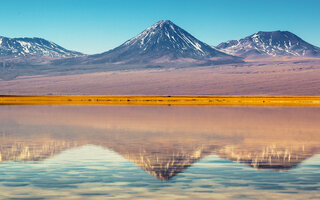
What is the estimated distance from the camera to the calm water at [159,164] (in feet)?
36.2

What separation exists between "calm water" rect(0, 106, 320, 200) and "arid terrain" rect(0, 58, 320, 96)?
11187 cm

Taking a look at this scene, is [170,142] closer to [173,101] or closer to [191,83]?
[173,101]

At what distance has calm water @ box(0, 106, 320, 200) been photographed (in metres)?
11.0

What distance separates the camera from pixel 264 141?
20531 millimetres

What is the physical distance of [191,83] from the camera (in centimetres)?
16425

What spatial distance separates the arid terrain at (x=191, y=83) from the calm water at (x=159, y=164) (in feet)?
367

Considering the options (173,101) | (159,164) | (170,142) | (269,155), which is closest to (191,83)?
(173,101)

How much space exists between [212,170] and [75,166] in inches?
126

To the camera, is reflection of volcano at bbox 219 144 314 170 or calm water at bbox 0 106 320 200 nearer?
calm water at bbox 0 106 320 200

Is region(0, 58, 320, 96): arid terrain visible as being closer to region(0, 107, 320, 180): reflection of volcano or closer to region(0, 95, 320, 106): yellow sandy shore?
region(0, 95, 320, 106): yellow sandy shore

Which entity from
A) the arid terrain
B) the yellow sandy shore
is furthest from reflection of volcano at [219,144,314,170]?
the arid terrain

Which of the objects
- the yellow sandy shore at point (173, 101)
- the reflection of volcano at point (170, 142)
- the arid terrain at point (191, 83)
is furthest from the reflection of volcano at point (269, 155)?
the arid terrain at point (191, 83)

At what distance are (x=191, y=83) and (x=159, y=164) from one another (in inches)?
5909

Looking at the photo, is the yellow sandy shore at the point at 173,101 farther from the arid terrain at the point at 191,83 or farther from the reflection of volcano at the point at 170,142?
the arid terrain at the point at 191,83
